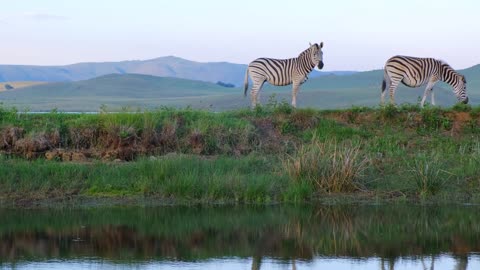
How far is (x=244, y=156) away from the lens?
720 inches

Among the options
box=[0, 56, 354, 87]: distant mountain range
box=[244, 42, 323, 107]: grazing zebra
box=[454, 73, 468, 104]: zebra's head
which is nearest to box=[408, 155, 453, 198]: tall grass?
box=[244, 42, 323, 107]: grazing zebra

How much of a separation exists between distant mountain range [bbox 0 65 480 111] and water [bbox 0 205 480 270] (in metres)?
26.0

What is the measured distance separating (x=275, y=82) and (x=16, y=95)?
39242 millimetres

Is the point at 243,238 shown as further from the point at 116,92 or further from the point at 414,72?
the point at 116,92

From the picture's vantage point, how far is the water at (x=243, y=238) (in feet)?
37.5

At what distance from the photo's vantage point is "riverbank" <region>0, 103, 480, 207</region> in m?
16.0

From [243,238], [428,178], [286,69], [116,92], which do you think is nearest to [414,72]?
[286,69]

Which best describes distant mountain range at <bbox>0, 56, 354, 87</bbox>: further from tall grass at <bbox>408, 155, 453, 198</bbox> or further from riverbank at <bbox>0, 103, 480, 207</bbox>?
tall grass at <bbox>408, 155, 453, 198</bbox>

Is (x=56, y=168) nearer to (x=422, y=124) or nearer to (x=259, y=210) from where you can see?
(x=259, y=210)

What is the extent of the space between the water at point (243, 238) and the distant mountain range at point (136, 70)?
122811mm

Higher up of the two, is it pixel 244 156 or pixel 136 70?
pixel 136 70

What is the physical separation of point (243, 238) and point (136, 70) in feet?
431

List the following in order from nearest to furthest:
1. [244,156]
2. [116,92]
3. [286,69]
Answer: [244,156] → [286,69] → [116,92]

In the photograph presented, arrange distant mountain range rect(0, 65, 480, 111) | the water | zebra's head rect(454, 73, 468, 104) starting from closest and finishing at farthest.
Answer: the water → zebra's head rect(454, 73, 468, 104) → distant mountain range rect(0, 65, 480, 111)
